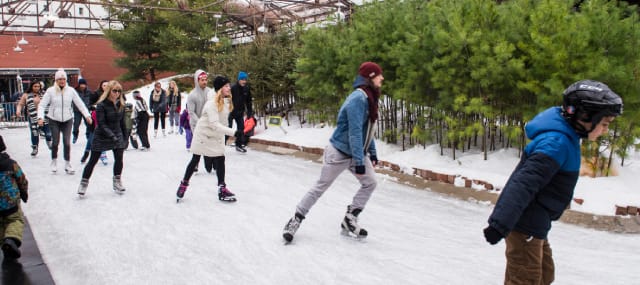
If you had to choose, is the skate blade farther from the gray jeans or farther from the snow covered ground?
the gray jeans

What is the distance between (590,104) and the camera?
2.13 metres

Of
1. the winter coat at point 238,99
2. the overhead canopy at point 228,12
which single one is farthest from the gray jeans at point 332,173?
the overhead canopy at point 228,12

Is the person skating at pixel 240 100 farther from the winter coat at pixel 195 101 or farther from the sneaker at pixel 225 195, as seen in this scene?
the sneaker at pixel 225 195

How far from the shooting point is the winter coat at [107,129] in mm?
6066

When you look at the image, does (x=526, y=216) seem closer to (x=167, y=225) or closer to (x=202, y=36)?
(x=167, y=225)

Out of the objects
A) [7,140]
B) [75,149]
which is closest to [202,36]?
[7,140]

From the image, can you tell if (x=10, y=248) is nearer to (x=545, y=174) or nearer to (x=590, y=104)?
(x=545, y=174)

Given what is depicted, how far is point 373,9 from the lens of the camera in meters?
8.59

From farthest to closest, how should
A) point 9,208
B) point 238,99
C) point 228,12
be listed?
point 228,12 < point 238,99 < point 9,208

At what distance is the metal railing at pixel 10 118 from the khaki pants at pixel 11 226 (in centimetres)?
1625

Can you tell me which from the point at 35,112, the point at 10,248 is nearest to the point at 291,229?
the point at 10,248

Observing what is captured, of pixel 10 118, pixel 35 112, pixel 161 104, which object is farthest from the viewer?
pixel 10 118

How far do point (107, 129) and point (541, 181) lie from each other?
17.3 ft

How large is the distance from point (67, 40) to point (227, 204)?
92.0 feet
